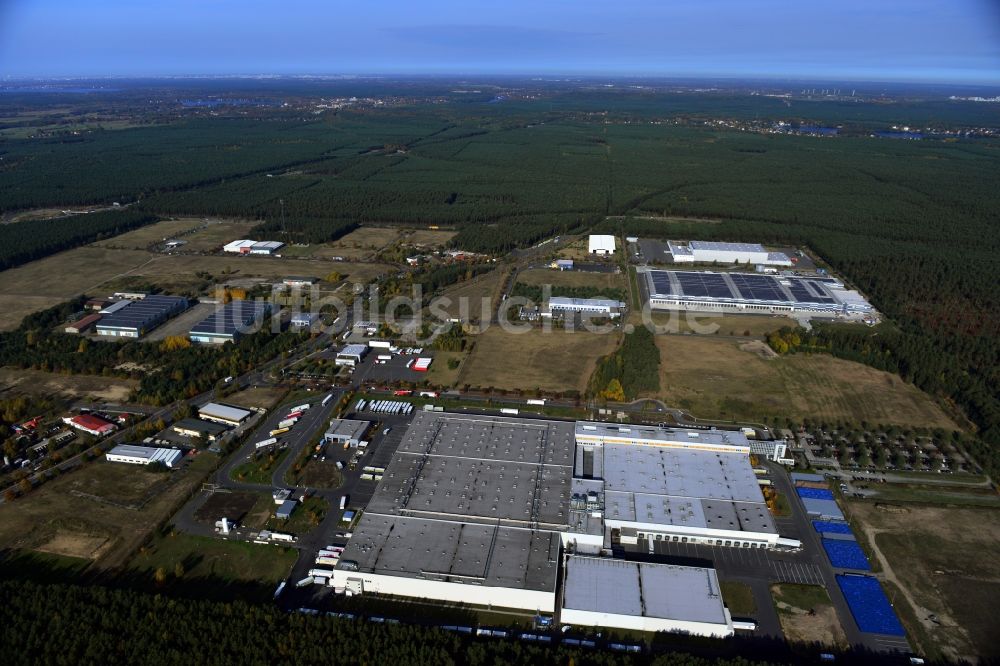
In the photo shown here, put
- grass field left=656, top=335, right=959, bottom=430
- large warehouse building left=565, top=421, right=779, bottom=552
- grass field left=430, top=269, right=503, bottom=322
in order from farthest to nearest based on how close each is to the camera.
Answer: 1. grass field left=430, top=269, right=503, bottom=322
2. grass field left=656, top=335, right=959, bottom=430
3. large warehouse building left=565, top=421, right=779, bottom=552

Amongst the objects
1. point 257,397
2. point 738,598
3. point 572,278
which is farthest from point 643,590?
point 572,278

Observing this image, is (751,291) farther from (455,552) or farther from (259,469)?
(259,469)

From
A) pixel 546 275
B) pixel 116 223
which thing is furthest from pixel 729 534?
pixel 116 223

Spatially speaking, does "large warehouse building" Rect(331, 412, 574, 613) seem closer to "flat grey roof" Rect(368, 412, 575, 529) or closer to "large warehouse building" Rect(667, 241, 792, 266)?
"flat grey roof" Rect(368, 412, 575, 529)

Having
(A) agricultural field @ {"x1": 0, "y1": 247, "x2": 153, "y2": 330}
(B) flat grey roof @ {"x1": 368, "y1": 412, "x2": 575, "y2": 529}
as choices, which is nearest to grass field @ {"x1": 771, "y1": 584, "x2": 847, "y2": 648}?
(B) flat grey roof @ {"x1": 368, "y1": 412, "x2": 575, "y2": 529}

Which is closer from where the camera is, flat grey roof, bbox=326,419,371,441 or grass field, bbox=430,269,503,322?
flat grey roof, bbox=326,419,371,441

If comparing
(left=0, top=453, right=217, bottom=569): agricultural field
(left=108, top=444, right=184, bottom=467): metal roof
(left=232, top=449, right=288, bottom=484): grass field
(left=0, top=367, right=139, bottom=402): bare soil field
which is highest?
(left=0, top=367, right=139, bottom=402): bare soil field

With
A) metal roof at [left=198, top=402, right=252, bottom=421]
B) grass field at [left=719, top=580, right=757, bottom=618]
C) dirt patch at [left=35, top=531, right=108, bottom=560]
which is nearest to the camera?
grass field at [left=719, top=580, right=757, bottom=618]

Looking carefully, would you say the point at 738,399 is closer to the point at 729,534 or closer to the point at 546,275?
the point at 729,534

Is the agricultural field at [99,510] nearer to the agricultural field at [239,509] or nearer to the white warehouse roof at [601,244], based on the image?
the agricultural field at [239,509]
